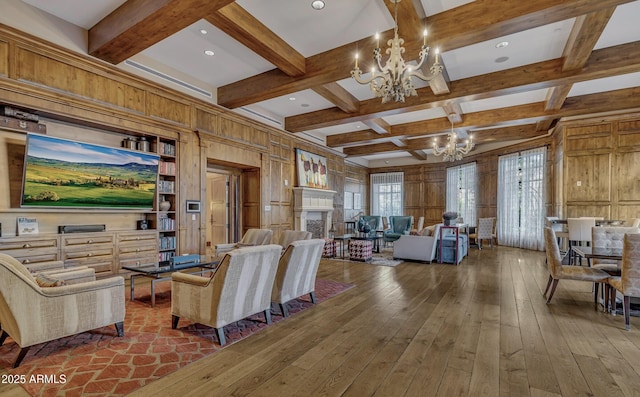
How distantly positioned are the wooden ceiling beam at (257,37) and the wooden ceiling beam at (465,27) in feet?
1.00

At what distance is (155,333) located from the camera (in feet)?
9.30

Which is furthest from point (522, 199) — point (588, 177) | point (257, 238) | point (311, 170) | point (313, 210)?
point (257, 238)

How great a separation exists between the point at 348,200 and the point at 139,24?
9.84 meters

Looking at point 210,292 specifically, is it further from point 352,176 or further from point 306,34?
point 352,176

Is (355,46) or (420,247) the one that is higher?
(355,46)

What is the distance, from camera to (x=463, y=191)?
11297 mm

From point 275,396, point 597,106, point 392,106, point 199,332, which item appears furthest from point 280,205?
point 597,106

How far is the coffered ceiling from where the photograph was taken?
3391 mm

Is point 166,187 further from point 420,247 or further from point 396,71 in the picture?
point 420,247

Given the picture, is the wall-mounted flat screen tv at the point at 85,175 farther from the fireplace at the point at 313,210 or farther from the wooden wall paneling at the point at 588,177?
the wooden wall paneling at the point at 588,177

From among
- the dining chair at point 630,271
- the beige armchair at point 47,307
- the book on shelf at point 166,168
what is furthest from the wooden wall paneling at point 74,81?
the dining chair at point 630,271

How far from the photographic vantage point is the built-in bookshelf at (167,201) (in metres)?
5.32

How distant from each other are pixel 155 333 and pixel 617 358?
403 centimetres

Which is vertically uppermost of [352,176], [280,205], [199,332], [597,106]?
[597,106]
